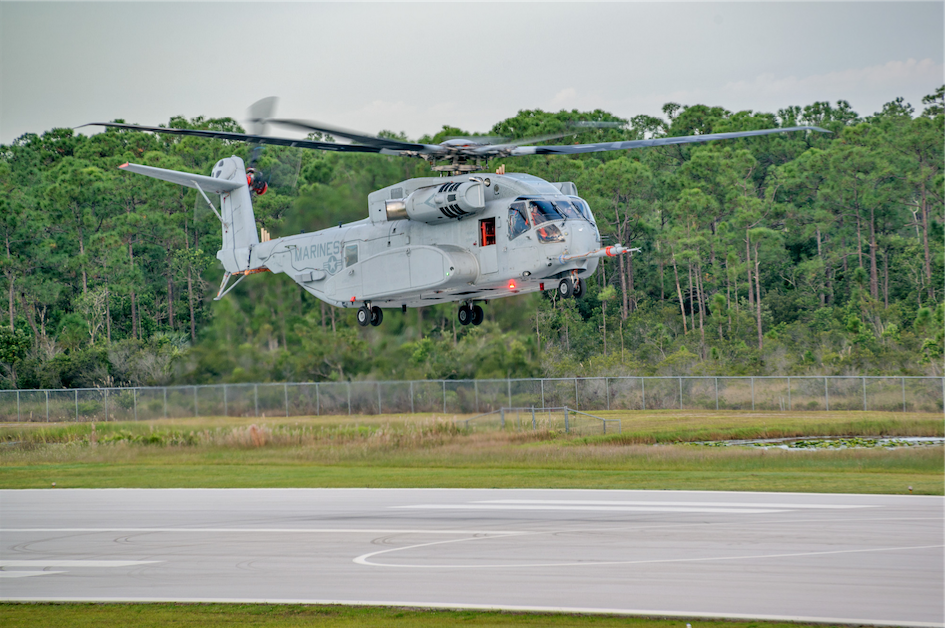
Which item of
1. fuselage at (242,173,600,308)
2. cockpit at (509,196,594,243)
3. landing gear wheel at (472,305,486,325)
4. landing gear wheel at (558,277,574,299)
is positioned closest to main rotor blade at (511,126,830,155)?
fuselage at (242,173,600,308)

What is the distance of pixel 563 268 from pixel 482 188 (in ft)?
9.43

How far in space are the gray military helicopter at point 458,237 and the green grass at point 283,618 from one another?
10378 mm

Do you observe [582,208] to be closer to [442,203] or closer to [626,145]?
[626,145]

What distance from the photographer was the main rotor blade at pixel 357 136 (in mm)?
18094

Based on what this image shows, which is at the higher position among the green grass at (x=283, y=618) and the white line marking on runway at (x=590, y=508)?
the green grass at (x=283, y=618)

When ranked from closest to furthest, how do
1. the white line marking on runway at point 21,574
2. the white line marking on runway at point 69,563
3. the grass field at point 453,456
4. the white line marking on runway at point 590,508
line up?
the white line marking on runway at point 21,574 < the white line marking on runway at point 69,563 < the white line marking on runway at point 590,508 < the grass field at point 453,456

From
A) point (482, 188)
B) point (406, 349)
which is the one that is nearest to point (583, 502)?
point (482, 188)

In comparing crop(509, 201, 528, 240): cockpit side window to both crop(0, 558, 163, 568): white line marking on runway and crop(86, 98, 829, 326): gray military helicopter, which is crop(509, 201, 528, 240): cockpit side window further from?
crop(0, 558, 163, 568): white line marking on runway

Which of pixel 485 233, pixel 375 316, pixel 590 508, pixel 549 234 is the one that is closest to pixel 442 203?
pixel 485 233

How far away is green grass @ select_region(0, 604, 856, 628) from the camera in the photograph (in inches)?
470

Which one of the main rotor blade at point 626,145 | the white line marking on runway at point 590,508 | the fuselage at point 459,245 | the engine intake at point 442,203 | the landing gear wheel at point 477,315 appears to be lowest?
the white line marking on runway at point 590,508

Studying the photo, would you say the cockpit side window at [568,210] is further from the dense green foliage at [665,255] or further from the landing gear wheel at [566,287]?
the dense green foliage at [665,255]

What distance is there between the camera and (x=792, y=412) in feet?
149

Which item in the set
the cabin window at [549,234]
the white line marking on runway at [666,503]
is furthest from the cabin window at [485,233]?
the white line marking on runway at [666,503]
